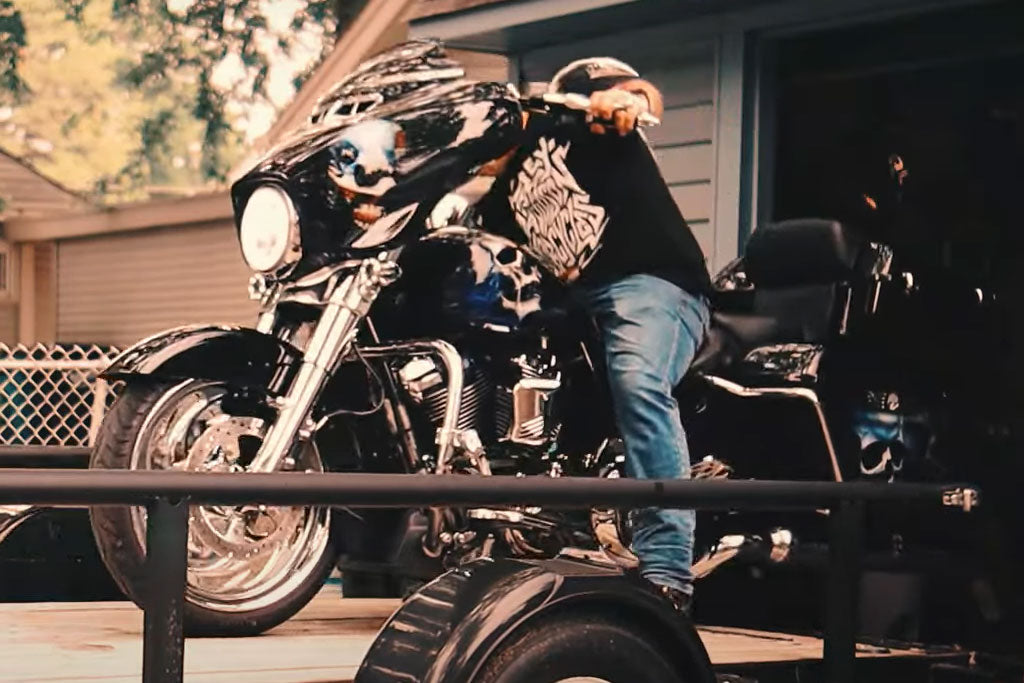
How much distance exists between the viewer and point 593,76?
511 cm

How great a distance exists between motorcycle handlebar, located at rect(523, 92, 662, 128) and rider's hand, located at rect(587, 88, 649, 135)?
24 millimetres

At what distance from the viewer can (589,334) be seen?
5203mm

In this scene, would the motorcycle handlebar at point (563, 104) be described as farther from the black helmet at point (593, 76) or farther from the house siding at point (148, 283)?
the house siding at point (148, 283)

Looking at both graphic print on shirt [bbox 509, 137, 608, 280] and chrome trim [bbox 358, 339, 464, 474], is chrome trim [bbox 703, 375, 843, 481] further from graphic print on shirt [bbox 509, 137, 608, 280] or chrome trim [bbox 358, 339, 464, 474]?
chrome trim [bbox 358, 339, 464, 474]

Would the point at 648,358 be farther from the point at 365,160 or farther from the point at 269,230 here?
the point at 269,230

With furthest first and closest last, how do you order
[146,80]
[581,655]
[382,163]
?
[146,80] → [382,163] → [581,655]

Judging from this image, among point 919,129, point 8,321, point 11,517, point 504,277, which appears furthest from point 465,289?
point 8,321

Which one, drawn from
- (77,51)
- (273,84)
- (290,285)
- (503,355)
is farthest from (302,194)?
(77,51)

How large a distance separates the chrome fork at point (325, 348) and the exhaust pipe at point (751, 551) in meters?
1.13

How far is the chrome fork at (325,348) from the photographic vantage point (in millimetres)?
4797

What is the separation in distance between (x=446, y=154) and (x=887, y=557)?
1.68m

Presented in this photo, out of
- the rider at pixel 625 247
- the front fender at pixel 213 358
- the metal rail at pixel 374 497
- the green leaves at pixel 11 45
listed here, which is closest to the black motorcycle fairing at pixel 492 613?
the metal rail at pixel 374 497

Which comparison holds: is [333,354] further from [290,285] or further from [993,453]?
[993,453]

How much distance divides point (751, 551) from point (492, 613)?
197cm
